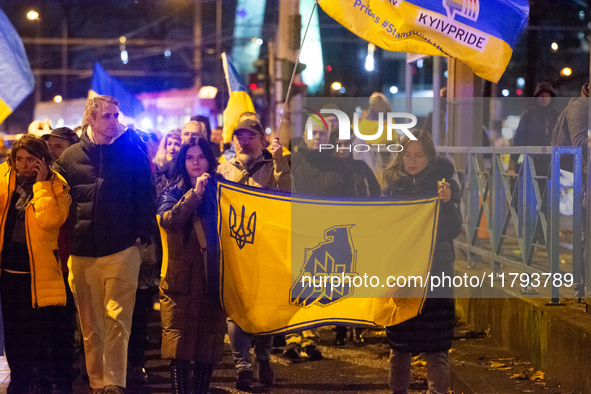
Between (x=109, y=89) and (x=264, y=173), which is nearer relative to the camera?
(x=264, y=173)

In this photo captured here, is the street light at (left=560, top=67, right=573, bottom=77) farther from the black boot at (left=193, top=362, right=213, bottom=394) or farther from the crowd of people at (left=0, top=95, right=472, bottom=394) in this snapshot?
the black boot at (left=193, top=362, right=213, bottom=394)

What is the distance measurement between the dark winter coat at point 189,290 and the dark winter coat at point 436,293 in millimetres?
1241

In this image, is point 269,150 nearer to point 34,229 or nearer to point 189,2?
point 34,229

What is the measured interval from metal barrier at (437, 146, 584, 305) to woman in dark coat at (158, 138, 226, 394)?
2740mm

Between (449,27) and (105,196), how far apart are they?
2.78 m

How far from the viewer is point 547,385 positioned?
5.66 m

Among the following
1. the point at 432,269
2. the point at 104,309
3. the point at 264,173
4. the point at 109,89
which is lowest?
the point at 104,309

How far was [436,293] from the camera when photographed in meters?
5.12

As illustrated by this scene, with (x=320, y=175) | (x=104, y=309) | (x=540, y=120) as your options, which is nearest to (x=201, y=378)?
(x=104, y=309)

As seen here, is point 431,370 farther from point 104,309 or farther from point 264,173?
point 104,309

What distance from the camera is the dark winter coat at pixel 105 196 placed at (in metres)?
5.59

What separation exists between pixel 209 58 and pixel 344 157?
4842 centimetres

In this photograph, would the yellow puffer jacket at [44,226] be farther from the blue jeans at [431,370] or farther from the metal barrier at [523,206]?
the metal barrier at [523,206]

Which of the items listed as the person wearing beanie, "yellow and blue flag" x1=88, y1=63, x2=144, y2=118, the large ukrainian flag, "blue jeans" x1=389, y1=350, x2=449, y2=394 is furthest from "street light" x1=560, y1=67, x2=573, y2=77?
"blue jeans" x1=389, y1=350, x2=449, y2=394
